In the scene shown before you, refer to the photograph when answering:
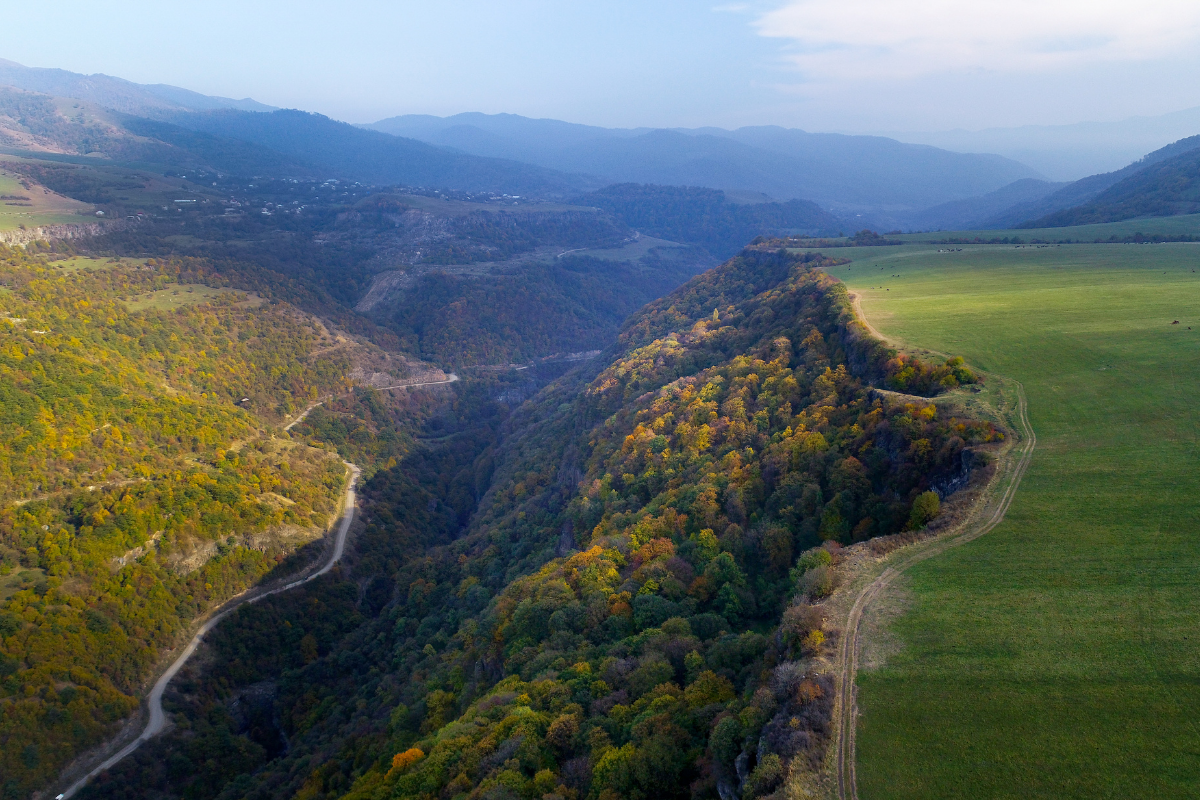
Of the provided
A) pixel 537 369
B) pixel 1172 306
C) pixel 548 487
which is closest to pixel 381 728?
pixel 548 487

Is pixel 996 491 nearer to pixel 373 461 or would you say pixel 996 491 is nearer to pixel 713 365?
pixel 713 365

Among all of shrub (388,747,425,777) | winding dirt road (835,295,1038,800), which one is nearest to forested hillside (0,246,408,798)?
shrub (388,747,425,777)

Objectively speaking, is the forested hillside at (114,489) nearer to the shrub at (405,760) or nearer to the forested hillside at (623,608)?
the forested hillside at (623,608)

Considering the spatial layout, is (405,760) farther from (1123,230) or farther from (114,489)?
(1123,230)

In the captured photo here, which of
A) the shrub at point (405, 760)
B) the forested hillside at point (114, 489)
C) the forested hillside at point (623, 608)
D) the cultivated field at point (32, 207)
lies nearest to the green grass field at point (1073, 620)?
the forested hillside at point (623, 608)

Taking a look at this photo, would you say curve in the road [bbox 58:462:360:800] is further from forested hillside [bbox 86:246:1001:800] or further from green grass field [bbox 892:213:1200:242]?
green grass field [bbox 892:213:1200:242]

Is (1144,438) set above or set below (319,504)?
above

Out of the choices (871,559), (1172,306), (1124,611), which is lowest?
(871,559)
